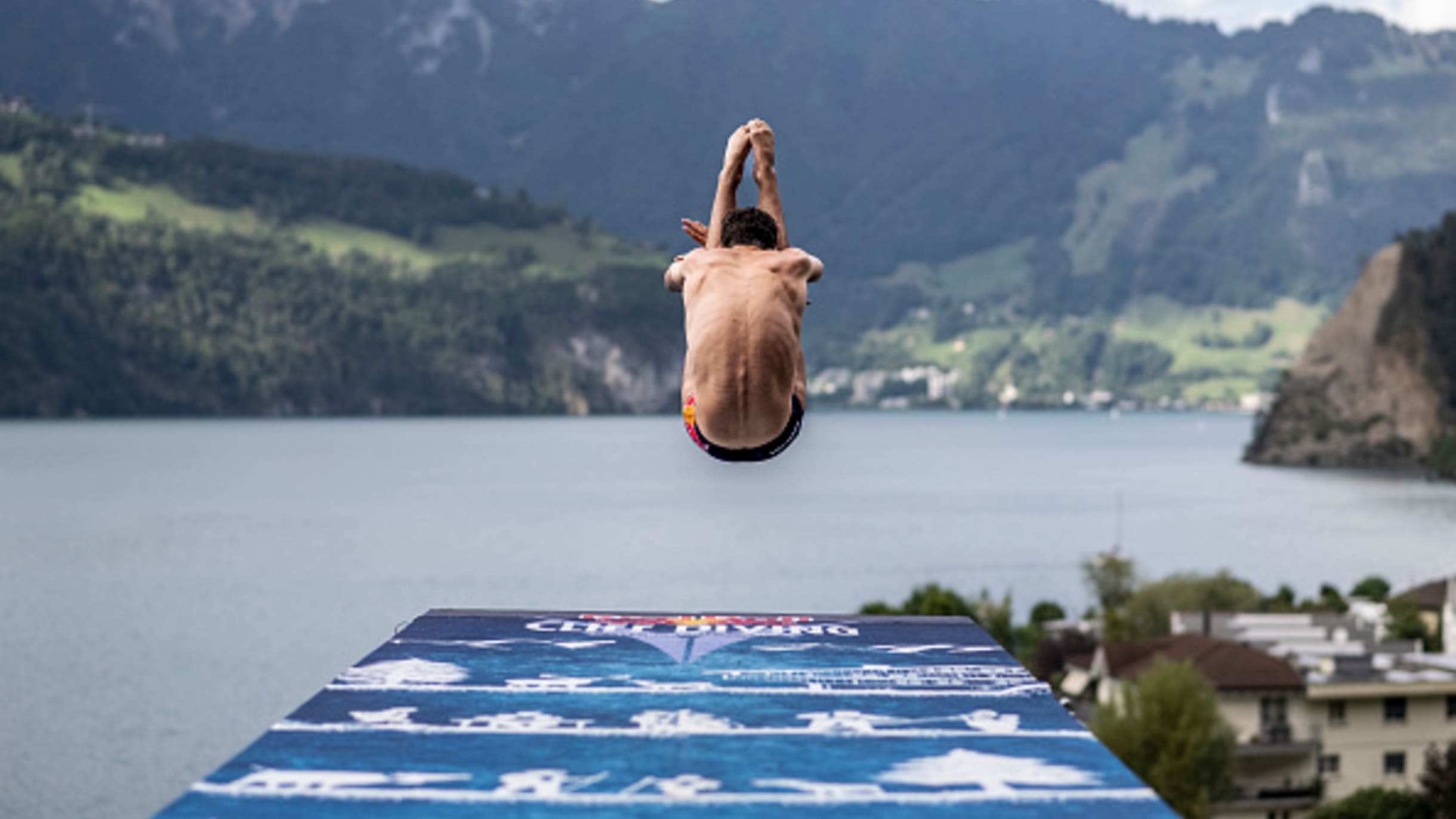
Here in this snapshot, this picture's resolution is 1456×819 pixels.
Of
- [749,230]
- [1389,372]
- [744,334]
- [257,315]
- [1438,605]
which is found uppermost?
[257,315]

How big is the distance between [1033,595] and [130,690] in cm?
4028

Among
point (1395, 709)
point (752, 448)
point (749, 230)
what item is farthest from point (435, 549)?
point (749, 230)

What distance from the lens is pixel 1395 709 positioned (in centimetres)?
3941

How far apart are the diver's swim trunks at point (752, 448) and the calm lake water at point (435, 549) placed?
265cm

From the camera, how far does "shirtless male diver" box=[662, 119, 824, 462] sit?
266 inches

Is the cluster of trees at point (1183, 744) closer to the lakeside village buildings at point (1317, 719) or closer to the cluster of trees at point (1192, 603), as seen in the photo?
the lakeside village buildings at point (1317, 719)

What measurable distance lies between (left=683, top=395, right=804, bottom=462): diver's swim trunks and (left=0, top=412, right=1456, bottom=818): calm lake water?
2646 mm

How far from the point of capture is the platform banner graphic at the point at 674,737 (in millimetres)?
5875

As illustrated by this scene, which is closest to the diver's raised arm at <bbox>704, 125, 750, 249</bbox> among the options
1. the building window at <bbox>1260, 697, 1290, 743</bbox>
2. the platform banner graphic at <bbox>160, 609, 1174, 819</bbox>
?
the platform banner graphic at <bbox>160, 609, 1174, 819</bbox>

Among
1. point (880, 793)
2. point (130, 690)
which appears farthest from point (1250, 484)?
point (880, 793)

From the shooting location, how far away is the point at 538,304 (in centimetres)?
18838

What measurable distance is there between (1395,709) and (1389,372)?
354ft

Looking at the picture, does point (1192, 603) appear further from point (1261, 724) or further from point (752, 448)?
point (752, 448)

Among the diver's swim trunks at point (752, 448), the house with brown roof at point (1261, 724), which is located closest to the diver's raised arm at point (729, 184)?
the diver's swim trunks at point (752, 448)
